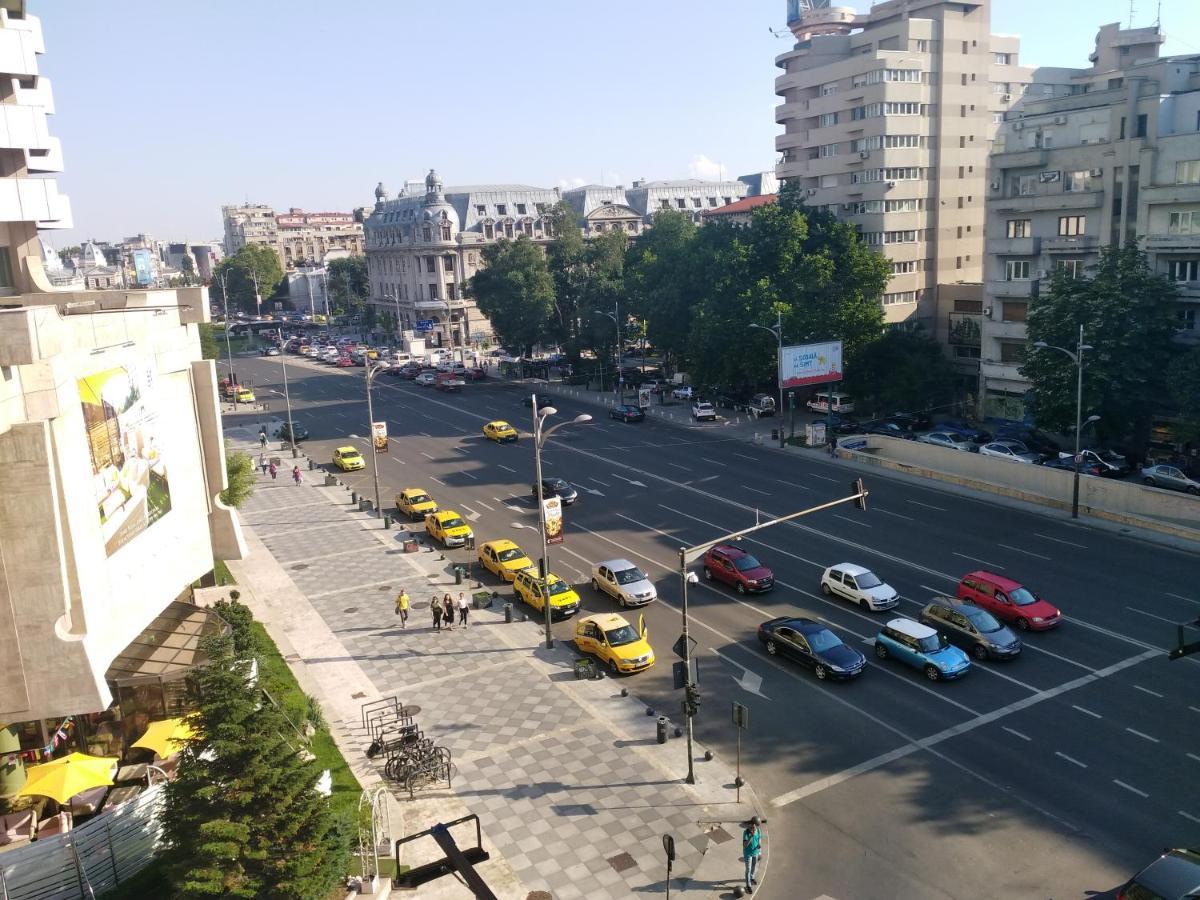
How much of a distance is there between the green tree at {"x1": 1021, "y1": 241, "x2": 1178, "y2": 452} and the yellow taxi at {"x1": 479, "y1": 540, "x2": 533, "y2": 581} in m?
30.2

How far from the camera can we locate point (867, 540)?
39.8 m

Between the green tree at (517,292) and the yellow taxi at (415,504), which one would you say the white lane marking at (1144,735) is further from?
the green tree at (517,292)

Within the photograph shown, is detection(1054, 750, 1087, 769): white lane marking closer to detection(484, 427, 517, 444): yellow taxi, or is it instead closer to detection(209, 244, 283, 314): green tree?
detection(484, 427, 517, 444): yellow taxi

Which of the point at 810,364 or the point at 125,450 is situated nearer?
the point at 125,450

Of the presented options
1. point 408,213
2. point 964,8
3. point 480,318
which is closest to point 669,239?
point 964,8

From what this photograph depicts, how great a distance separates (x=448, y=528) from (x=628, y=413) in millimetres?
31166

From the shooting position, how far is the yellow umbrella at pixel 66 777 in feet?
65.0

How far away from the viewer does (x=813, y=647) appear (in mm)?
27531

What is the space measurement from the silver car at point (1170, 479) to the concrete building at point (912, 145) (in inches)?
968

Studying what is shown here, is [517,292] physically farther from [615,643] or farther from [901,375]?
[615,643]

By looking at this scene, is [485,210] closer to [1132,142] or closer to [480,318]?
[480,318]

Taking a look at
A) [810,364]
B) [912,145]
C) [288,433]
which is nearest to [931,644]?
[810,364]

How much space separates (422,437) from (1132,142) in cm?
5016

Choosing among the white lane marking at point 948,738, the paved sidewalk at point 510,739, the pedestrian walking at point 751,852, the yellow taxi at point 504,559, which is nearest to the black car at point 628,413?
the yellow taxi at point 504,559
